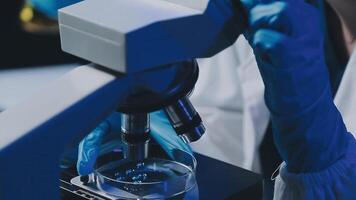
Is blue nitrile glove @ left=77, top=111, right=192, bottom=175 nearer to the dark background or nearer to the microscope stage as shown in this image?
the microscope stage

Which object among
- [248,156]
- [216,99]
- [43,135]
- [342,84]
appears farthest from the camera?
[216,99]

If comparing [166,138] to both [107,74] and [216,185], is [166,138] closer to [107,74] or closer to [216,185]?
[216,185]

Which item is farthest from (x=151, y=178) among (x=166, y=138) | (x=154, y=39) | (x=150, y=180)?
(x=154, y=39)

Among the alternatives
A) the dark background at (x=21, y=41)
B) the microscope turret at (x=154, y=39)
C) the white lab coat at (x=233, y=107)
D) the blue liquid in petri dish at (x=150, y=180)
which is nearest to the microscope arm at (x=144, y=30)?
the microscope turret at (x=154, y=39)

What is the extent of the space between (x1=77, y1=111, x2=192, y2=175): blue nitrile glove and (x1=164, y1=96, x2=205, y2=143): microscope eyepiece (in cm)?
10

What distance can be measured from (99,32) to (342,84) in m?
0.69

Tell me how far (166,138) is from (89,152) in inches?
5.4

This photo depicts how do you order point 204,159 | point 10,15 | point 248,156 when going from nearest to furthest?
point 204,159 → point 248,156 → point 10,15

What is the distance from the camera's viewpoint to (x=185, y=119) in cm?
76

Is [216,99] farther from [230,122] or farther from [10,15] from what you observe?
[10,15]

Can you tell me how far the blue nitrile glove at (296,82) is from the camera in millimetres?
746

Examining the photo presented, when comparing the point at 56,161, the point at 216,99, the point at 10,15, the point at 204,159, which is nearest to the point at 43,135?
the point at 56,161

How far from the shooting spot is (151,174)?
32.7 inches

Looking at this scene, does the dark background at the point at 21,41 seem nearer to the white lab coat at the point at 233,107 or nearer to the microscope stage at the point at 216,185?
the white lab coat at the point at 233,107
